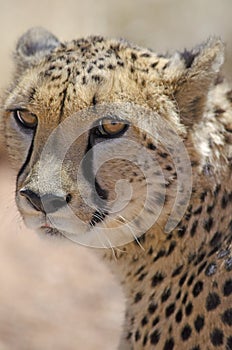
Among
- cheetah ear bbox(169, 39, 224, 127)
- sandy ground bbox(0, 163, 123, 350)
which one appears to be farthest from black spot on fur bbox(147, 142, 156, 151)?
sandy ground bbox(0, 163, 123, 350)

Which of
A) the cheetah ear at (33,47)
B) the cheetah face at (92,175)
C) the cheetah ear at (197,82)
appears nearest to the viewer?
the cheetah face at (92,175)

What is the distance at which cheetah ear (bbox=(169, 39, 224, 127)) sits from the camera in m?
3.02

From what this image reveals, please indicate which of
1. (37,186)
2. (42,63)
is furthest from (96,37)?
(37,186)

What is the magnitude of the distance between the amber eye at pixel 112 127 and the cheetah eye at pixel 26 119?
0.23 metres

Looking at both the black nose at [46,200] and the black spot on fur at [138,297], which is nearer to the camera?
the black nose at [46,200]

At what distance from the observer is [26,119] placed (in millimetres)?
3113

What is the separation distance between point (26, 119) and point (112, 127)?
308mm

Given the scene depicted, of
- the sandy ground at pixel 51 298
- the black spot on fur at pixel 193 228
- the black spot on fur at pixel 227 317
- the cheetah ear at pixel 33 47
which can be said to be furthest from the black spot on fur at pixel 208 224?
the sandy ground at pixel 51 298

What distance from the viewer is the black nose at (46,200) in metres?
2.85

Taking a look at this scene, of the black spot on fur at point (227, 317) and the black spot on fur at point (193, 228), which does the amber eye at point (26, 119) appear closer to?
the black spot on fur at point (193, 228)

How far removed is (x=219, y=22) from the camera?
8.90 metres

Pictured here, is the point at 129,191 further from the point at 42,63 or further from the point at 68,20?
the point at 68,20

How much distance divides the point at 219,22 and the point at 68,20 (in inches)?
58.8

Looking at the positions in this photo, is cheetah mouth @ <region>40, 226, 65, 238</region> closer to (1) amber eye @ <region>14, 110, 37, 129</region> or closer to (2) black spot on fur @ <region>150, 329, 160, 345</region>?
(1) amber eye @ <region>14, 110, 37, 129</region>
